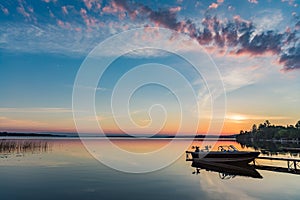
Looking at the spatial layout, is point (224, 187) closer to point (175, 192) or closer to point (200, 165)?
point (175, 192)

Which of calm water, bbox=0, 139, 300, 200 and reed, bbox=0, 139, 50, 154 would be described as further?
reed, bbox=0, 139, 50, 154

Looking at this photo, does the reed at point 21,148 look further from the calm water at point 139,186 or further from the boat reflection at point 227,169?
the boat reflection at point 227,169

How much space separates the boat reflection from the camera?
3212 cm

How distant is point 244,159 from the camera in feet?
129

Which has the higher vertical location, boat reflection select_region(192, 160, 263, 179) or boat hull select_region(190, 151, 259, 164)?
boat hull select_region(190, 151, 259, 164)

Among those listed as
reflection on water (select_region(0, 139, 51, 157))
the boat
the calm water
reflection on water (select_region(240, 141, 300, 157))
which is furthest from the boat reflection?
reflection on water (select_region(0, 139, 51, 157))

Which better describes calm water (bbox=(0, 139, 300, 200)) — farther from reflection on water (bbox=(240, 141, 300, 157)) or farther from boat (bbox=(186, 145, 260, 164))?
reflection on water (bbox=(240, 141, 300, 157))

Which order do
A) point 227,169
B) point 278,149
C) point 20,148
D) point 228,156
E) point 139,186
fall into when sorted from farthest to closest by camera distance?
1. point 278,149
2. point 20,148
3. point 228,156
4. point 227,169
5. point 139,186

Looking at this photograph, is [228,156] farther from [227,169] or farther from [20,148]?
[20,148]

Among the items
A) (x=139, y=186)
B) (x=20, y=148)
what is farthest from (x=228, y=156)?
(x=20, y=148)

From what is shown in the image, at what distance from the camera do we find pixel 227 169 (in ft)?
123

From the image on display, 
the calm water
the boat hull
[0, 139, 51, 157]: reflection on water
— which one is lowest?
the calm water

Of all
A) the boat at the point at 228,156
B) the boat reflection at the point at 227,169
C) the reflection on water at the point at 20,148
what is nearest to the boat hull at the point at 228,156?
the boat at the point at 228,156

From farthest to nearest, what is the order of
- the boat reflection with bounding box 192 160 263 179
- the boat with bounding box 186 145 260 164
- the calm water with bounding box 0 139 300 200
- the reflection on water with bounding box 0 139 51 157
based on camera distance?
the reflection on water with bounding box 0 139 51 157 → the boat with bounding box 186 145 260 164 → the boat reflection with bounding box 192 160 263 179 → the calm water with bounding box 0 139 300 200
